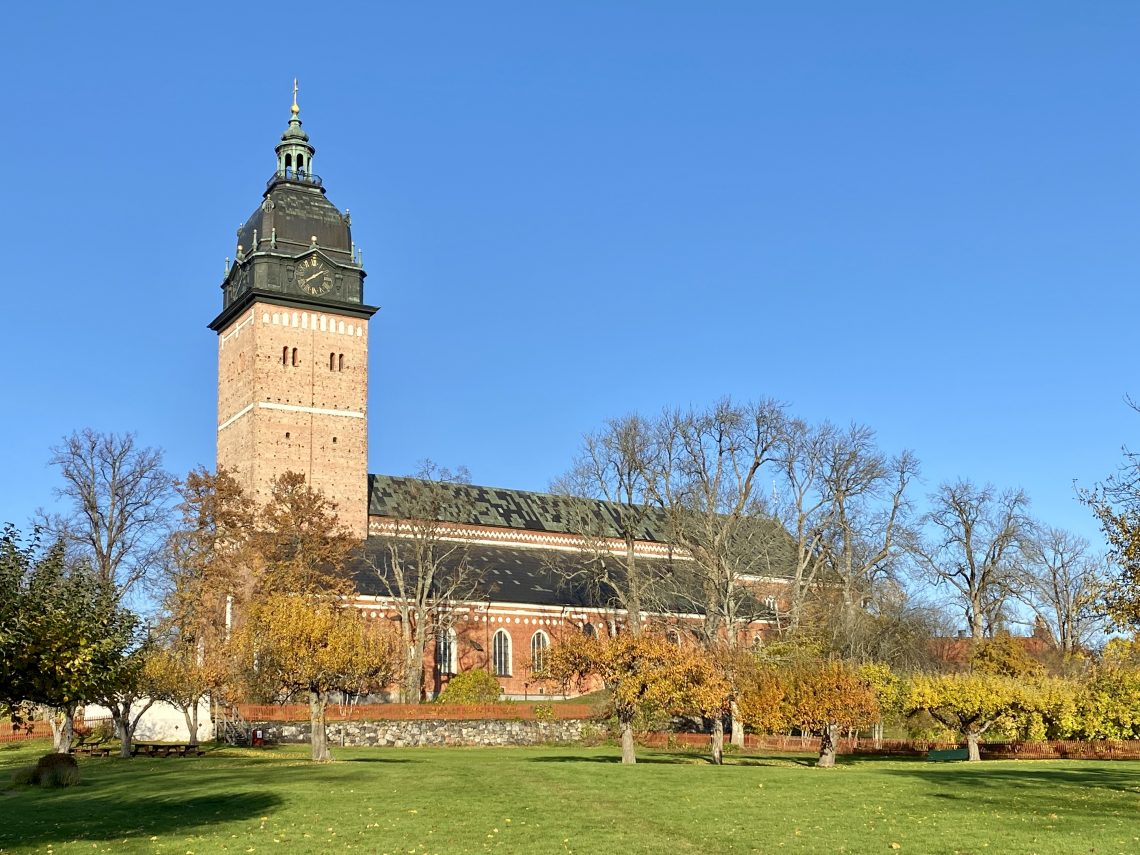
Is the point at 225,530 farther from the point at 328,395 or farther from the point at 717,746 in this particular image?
the point at 717,746

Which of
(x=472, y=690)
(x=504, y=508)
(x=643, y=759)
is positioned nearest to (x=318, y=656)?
(x=643, y=759)

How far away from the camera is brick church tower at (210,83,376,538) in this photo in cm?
7275

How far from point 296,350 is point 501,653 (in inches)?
843

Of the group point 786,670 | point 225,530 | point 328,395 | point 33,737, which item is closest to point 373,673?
point 786,670

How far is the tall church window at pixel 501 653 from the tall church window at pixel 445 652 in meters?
2.65

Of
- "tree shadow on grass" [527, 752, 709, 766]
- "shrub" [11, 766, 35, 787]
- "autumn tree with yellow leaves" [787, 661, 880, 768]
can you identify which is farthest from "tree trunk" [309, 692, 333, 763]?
"autumn tree with yellow leaves" [787, 661, 880, 768]

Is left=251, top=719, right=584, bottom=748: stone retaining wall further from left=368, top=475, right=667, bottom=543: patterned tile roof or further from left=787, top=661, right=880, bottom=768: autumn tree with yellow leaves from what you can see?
left=368, top=475, right=667, bottom=543: patterned tile roof

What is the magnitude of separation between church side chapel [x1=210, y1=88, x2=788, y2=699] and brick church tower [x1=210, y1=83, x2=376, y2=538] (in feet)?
0.26

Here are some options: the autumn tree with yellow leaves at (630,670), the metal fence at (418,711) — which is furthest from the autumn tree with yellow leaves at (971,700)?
the metal fence at (418,711)

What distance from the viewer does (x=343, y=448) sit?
74.8m

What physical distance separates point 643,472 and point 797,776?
1083 inches

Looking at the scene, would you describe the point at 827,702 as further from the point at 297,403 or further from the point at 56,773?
the point at 297,403

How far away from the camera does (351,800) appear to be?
27156 mm

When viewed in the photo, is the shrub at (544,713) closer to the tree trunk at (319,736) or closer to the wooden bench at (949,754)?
the wooden bench at (949,754)
